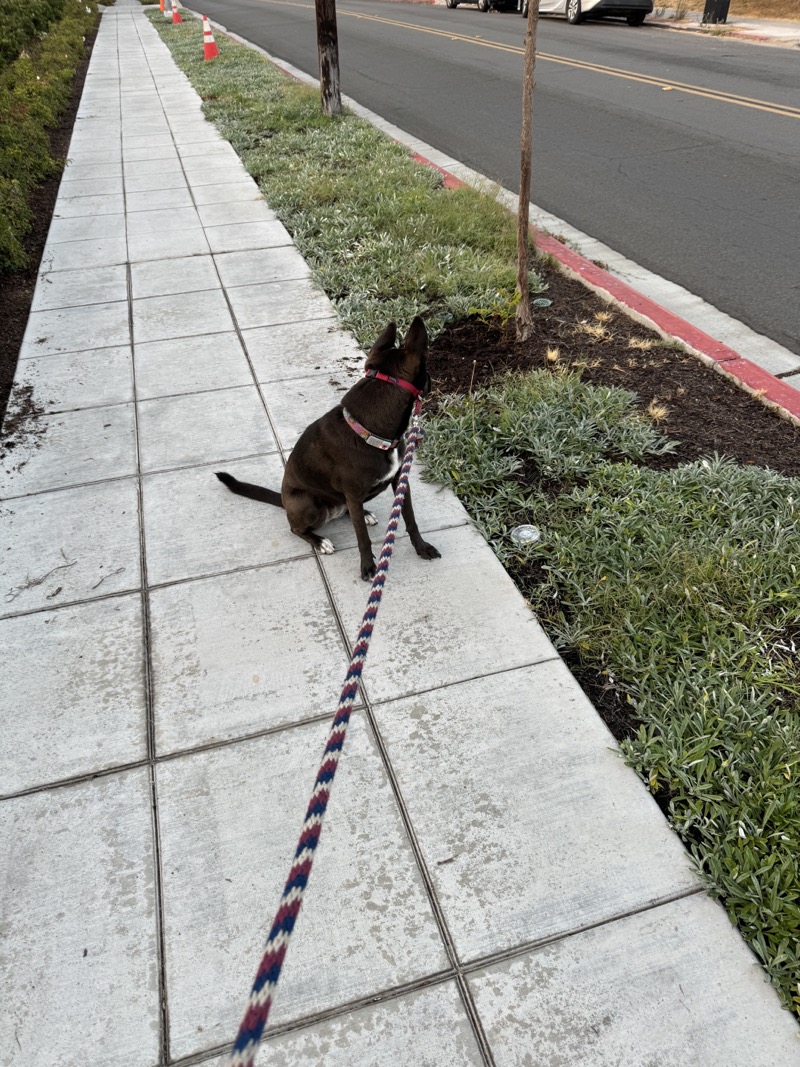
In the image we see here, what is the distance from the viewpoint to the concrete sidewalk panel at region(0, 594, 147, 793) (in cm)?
272

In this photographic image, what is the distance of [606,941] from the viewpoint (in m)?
2.15

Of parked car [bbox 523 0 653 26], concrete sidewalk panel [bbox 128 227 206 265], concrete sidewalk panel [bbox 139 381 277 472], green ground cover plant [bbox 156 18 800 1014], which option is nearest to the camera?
green ground cover plant [bbox 156 18 800 1014]

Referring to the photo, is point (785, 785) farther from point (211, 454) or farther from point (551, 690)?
point (211, 454)

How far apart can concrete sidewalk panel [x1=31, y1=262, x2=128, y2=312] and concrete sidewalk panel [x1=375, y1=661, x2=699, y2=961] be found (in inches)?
199

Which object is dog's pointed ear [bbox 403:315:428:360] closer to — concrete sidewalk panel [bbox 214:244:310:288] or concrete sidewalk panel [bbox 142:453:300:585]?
concrete sidewalk panel [bbox 142:453:300:585]

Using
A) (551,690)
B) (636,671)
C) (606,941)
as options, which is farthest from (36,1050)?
(636,671)

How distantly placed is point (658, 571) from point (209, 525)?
223 centimetres

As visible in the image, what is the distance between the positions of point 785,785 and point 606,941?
0.78 metres

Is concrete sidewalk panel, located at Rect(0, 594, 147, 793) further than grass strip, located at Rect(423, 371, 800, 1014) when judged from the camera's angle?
Yes

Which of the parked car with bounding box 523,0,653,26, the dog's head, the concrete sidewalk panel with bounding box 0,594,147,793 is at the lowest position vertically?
the concrete sidewalk panel with bounding box 0,594,147,793

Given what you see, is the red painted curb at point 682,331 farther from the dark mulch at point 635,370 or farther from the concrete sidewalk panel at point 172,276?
the concrete sidewalk panel at point 172,276

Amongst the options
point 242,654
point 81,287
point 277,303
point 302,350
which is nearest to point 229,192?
point 81,287

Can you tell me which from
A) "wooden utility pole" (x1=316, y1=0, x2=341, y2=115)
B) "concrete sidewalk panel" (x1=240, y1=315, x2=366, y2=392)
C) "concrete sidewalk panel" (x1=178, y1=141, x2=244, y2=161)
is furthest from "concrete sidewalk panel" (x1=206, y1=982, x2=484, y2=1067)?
"wooden utility pole" (x1=316, y1=0, x2=341, y2=115)

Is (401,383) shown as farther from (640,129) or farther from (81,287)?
(640,129)
